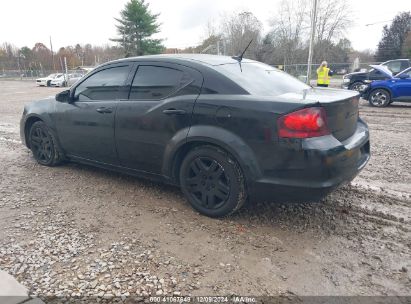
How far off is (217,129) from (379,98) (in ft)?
35.5

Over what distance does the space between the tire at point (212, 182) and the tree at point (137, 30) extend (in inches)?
1576

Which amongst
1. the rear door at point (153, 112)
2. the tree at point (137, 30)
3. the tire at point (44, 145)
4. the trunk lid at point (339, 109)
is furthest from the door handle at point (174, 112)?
the tree at point (137, 30)

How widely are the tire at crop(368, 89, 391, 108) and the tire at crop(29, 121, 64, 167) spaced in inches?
438

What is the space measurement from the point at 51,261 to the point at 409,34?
52631mm

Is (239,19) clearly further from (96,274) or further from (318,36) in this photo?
(96,274)

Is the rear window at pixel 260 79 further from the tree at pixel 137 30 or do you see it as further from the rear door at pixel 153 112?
the tree at pixel 137 30

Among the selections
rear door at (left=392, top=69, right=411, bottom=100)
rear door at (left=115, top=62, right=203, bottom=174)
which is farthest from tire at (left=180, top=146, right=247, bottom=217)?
rear door at (left=392, top=69, right=411, bottom=100)

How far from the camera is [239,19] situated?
145ft

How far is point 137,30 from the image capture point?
41.2 meters

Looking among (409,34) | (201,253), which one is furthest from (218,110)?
(409,34)

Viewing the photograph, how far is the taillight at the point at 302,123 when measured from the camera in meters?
2.71

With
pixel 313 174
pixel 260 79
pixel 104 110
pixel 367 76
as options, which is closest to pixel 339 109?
pixel 313 174

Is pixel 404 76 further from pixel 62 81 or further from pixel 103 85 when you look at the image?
pixel 62 81

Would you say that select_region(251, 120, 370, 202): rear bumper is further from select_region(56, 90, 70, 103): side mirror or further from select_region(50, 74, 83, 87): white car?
select_region(50, 74, 83, 87): white car
